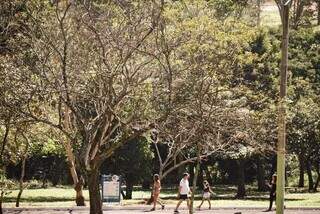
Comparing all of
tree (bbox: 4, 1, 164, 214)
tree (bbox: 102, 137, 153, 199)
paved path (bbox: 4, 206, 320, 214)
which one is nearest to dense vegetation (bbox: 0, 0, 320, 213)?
tree (bbox: 4, 1, 164, 214)

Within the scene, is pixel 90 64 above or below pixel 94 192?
above

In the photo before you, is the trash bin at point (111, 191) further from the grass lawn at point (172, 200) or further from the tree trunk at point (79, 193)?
the grass lawn at point (172, 200)

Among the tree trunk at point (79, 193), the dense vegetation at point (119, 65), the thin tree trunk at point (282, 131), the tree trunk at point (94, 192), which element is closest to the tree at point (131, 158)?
the tree trunk at point (79, 193)

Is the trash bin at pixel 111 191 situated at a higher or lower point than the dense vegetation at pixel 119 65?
lower

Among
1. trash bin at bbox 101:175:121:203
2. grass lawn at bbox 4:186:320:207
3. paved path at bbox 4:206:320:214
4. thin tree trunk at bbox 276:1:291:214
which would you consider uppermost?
thin tree trunk at bbox 276:1:291:214

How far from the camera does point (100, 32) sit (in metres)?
17.4

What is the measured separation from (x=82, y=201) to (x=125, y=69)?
12.3 m

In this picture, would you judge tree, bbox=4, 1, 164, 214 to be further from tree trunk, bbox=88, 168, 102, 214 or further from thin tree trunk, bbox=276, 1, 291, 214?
thin tree trunk, bbox=276, 1, 291, 214

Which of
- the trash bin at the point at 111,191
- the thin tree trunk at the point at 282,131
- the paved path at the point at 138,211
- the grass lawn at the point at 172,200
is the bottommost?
the paved path at the point at 138,211

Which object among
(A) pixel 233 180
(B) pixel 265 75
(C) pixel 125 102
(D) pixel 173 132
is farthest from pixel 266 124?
(A) pixel 233 180

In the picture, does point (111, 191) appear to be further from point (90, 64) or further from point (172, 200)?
point (172, 200)

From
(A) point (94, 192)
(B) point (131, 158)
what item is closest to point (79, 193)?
(A) point (94, 192)

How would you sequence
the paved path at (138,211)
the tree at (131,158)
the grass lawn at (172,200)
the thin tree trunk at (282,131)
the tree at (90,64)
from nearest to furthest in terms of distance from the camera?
1. the thin tree trunk at (282,131)
2. the tree at (90,64)
3. the paved path at (138,211)
4. the grass lawn at (172,200)
5. the tree at (131,158)

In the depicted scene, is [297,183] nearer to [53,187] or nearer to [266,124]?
[53,187]
